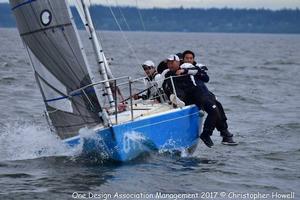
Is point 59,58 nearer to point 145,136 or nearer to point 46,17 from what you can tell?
point 46,17

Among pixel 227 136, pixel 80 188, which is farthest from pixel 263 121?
pixel 80 188

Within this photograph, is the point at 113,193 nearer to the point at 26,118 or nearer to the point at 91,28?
the point at 91,28

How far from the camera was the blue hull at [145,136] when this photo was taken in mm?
9234

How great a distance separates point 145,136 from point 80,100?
104 centimetres

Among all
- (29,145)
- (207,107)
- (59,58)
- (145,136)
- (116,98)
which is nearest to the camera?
(116,98)

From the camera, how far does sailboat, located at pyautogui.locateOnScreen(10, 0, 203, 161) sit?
368 inches

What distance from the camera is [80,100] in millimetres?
9820

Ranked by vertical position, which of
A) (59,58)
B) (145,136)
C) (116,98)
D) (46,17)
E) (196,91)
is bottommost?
(145,136)

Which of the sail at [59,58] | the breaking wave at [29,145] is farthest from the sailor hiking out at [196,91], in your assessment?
the breaking wave at [29,145]

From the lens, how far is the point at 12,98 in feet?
57.9

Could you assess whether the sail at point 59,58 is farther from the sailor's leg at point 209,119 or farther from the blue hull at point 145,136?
the sailor's leg at point 209,119

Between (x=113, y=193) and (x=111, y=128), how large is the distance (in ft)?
3.75

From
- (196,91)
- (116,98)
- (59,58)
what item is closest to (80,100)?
(59,58)

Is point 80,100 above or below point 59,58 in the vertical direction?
below
